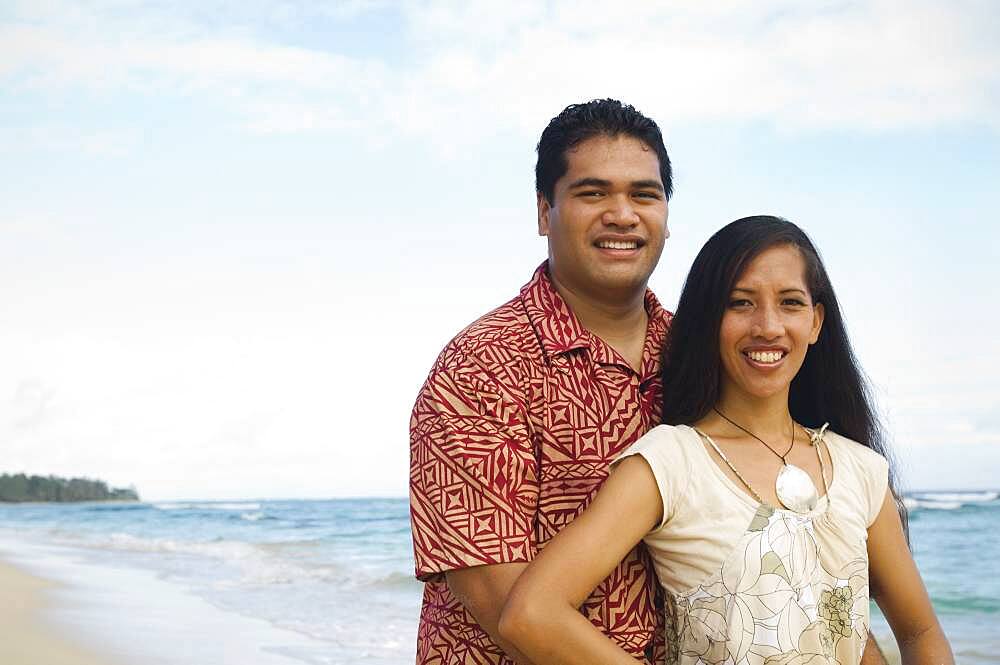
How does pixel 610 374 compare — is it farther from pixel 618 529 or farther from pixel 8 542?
pixel 8 542

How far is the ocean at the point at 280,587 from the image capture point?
794 cm

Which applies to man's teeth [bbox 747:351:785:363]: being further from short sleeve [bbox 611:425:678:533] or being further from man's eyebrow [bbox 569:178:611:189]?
man's eyebrow [bbox 569:178:611:189]

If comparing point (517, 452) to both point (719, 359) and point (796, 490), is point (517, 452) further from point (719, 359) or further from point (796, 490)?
point (796, 490)

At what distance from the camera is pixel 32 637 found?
7.64m

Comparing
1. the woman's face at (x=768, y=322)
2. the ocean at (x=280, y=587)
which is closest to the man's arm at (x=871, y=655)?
the woman's face at (x=768, y=322)

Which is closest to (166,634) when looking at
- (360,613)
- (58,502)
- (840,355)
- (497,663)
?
(360,613)

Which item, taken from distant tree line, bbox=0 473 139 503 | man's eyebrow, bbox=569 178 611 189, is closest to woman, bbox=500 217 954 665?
man's eyebrow, bbox=569 178 611 189

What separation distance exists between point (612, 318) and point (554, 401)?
0.33 m

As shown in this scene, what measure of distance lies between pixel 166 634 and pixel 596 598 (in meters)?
6.07

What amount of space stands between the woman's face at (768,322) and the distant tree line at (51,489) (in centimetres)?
4763

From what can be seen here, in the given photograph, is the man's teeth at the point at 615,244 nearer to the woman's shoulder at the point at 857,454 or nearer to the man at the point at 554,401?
the man at the point at 554,401

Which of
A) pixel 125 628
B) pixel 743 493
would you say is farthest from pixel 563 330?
pixel 125 628

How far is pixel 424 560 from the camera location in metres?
2.62

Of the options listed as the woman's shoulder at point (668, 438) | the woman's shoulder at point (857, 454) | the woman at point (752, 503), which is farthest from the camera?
the woman's shoulder at point (857, 454)
